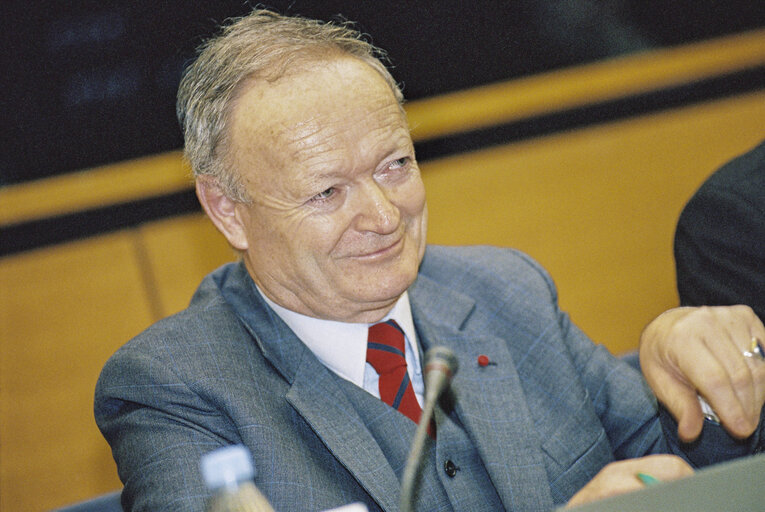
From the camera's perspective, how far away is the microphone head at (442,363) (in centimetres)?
122

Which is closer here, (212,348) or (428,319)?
(212,348)

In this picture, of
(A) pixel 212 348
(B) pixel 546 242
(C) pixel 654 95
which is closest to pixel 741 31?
(C) pixel 654 95

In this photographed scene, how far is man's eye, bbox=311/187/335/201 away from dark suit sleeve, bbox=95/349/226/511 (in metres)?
0.43

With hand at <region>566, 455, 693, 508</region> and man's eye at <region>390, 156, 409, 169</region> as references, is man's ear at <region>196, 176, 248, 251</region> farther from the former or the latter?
hand at <region>566, 455, 693, 508</region>

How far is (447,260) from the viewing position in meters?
2.08

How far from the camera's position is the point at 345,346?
1771 mm

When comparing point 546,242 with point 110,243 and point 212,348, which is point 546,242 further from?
point 212,348

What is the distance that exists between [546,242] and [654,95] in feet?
2.89

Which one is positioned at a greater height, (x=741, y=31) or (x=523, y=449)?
(x=741, y=31)

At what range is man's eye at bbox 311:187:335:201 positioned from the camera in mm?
1712

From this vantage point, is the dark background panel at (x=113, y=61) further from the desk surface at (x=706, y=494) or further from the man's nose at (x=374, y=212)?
the desk surface at (x=706, y=494)

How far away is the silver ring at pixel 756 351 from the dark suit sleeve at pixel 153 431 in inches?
36.9

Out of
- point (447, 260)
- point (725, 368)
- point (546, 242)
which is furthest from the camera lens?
point (546, 242)

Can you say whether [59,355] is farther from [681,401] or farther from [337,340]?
[681,401]
